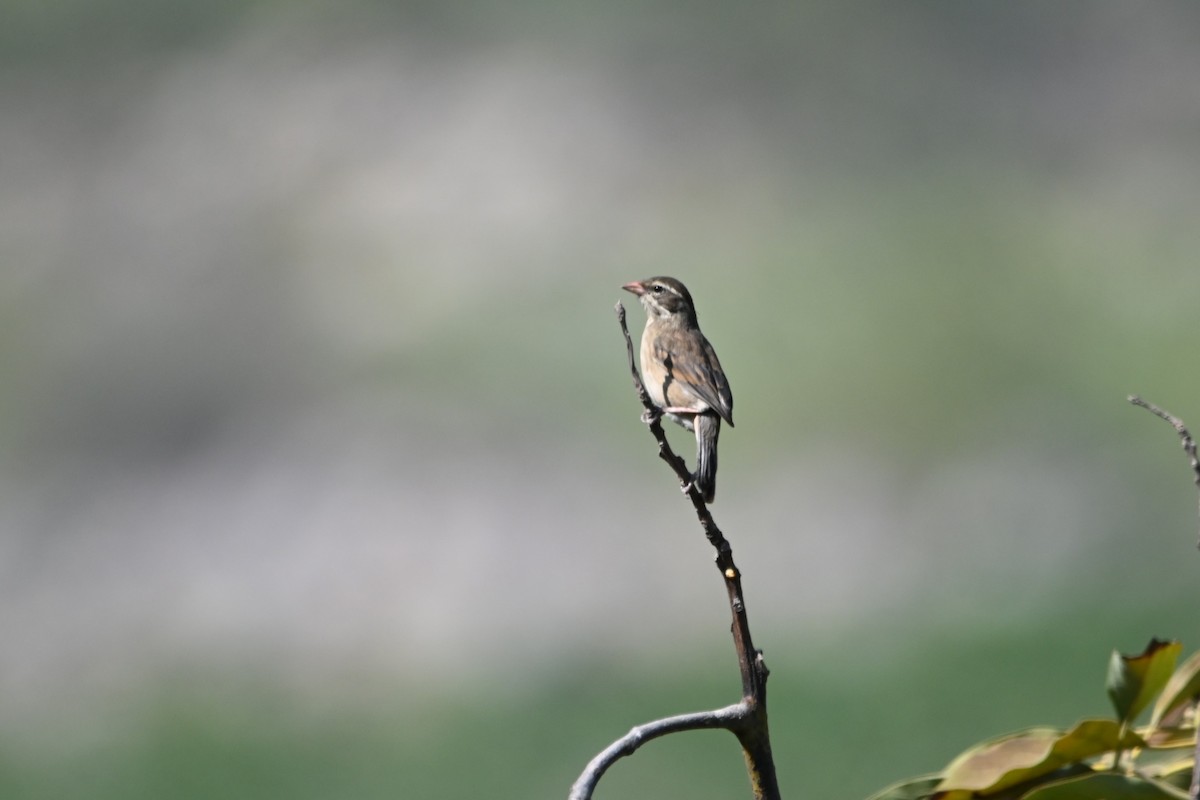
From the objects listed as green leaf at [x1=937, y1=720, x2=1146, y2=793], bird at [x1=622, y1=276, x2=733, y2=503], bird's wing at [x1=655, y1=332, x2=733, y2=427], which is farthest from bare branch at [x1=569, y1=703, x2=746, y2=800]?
bird's wing at [x1=655, y1=332, x2=733, y2=427]

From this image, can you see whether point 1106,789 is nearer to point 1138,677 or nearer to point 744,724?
point 1138,677

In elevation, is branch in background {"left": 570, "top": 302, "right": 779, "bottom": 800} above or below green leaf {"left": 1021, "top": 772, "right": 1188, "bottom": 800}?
above

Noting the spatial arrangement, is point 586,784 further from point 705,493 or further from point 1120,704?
point 705,493

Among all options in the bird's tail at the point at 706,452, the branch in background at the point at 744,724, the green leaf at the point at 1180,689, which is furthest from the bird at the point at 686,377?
the branch in background at the point at 744,724

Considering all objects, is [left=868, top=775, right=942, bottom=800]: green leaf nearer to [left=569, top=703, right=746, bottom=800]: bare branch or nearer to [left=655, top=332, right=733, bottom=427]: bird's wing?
[left=569, top=703, right=746, bottom=800]: bare branch

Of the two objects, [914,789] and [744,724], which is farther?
[914,789]


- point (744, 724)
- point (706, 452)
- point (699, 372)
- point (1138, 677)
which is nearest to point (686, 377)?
point (699, 372)

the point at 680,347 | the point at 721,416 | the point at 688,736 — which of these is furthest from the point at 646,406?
the point at 688,736
